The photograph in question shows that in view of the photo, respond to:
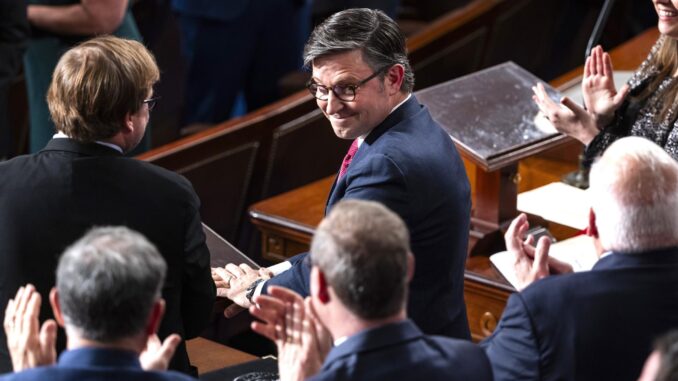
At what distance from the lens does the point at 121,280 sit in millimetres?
2320

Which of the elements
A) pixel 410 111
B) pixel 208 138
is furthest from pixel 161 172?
pixel 208 138

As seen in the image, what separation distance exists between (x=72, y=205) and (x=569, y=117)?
1616 mm

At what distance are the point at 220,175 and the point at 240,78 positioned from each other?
1.42m

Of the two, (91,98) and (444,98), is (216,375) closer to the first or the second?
(91,98)

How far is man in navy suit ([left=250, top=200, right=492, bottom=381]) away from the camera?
7.75 feet

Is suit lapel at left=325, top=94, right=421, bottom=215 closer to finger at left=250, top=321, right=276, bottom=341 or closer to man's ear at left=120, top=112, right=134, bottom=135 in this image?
man's ear at left=120, top=112, right=134, bottom=135

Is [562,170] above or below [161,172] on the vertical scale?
below

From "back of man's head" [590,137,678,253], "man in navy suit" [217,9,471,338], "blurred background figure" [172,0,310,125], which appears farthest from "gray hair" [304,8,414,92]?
"blurred background figure" [172,0,310,125]

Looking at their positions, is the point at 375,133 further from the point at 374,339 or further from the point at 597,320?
the point at 374,339

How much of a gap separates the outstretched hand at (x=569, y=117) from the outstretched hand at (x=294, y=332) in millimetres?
1510

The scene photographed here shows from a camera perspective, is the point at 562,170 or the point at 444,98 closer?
the point at 444,98

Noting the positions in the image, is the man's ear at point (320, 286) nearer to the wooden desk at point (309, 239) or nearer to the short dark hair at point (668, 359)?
the short dark hair at point (668, 359)

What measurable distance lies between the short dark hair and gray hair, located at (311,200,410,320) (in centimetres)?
47

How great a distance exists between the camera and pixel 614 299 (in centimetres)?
268
